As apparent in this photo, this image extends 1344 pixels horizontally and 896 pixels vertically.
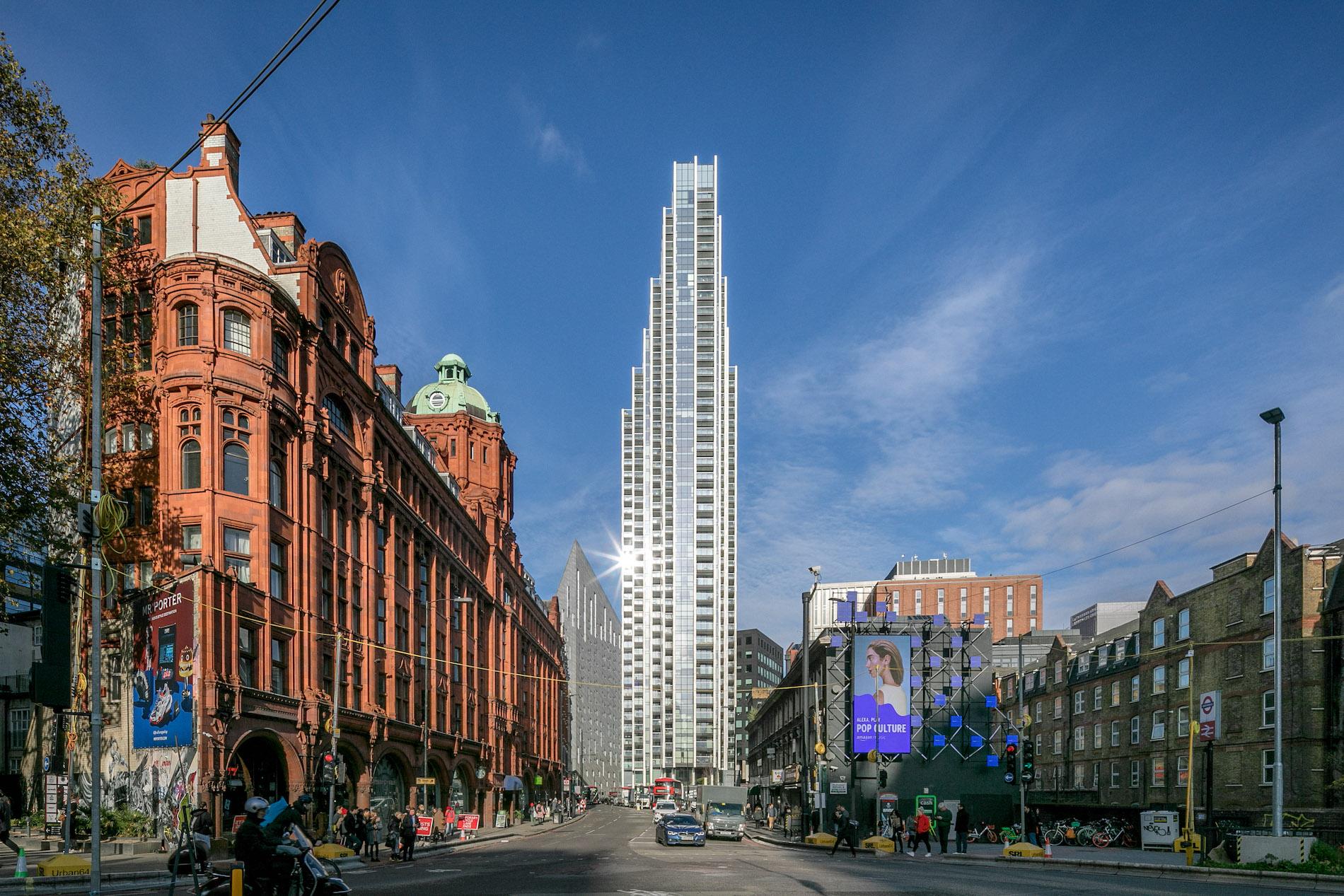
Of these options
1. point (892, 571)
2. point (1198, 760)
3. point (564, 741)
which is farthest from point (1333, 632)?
point (892, 571)

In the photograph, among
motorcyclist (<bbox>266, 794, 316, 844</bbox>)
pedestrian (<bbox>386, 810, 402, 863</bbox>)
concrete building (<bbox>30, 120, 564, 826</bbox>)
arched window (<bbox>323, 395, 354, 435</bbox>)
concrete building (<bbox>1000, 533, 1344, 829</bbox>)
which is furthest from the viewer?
arched window (<bbox>323, 395, 354, 435</bbox>)

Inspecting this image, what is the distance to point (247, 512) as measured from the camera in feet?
126

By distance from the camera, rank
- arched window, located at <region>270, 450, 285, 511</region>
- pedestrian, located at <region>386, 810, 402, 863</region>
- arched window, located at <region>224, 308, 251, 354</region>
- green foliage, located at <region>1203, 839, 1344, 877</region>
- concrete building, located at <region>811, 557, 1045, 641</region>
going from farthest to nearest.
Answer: concrete building, located at <region>811, 557, 1045, 641</region> < arched window, located at <region>270, 450, 285, 511</region> < arched window, located at <region>224, 308, 251, 354</region> < pedestrian, located at <region>386, 810, 402, 863</region> < green foliage, located at <region>1203, 839, 1344, 877</region>

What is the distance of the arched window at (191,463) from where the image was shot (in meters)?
37.5

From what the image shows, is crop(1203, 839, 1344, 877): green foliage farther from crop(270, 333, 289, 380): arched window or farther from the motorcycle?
crop(270, 333, 289, 380): arched window

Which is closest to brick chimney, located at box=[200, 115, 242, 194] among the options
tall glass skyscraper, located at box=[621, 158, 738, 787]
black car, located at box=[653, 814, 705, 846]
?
black car, located at box=[653, 814, 705, 846]

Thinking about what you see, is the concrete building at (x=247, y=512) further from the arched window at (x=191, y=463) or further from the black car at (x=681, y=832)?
the black car at (x=681, y=832)

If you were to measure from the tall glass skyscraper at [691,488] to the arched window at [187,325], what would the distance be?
13214 centimetres

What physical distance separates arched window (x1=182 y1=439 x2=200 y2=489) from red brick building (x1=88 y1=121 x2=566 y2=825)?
6cm

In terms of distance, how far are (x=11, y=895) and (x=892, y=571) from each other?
15910cm

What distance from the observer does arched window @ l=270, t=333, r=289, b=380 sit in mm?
40688

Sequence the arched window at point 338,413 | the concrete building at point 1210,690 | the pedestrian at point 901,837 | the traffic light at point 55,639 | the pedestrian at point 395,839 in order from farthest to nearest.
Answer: the arched window at point 338,413
the concrete building at point 1210,690
the pedestrian at point 901,837
the pedestrian at point 395,839
the traffic light at point 55,639

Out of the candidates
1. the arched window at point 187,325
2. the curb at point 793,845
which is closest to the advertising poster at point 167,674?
the arched window at point 187,325

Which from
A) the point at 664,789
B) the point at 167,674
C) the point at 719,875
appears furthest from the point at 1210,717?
the point at 664,789
